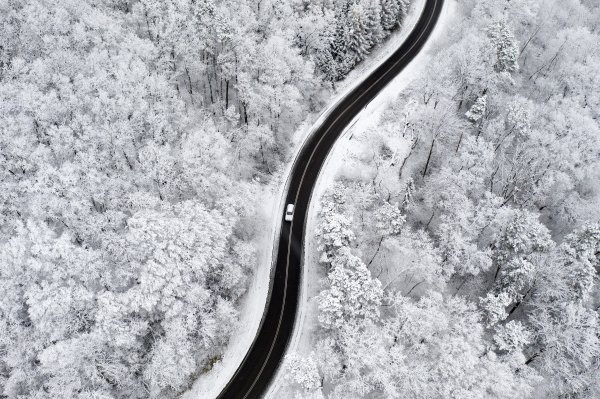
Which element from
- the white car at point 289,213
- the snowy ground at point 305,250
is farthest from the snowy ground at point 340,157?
the white car at point 289,213

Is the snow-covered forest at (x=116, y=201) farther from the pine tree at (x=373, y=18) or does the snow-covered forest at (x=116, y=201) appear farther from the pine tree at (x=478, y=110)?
the pine tree at (x=478, y=110)

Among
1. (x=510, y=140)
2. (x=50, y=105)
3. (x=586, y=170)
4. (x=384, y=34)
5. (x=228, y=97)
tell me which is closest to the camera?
(x=50, y=105)

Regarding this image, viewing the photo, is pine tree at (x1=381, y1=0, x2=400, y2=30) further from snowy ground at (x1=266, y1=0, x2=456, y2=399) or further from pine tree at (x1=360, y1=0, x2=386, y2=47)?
snowy ground at (x1=266, y1=0, x2=456, y2=399)

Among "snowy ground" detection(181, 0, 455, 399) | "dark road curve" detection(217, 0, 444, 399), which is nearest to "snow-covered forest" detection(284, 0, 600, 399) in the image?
"snowy ground" detection(181, 0, 455, 399)

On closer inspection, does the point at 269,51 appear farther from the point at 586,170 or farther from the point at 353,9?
the point at 586,170

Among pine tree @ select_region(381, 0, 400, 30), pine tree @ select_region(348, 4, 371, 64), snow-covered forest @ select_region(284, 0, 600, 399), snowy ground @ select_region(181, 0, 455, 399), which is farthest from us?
pine tree @ select_region(381, 0, 400, 30)

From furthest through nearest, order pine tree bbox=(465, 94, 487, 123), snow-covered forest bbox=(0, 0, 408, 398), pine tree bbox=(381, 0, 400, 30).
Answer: pine tree bbox=(381, 0, 400, 30) → pine tree bbox=(465, 94, 487, 123) → snow-covered forest bbox=(0, 0, 408, 398)

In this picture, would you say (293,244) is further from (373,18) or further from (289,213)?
(373,18)

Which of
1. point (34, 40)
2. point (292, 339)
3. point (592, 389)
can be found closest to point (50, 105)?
point (34, 40)
